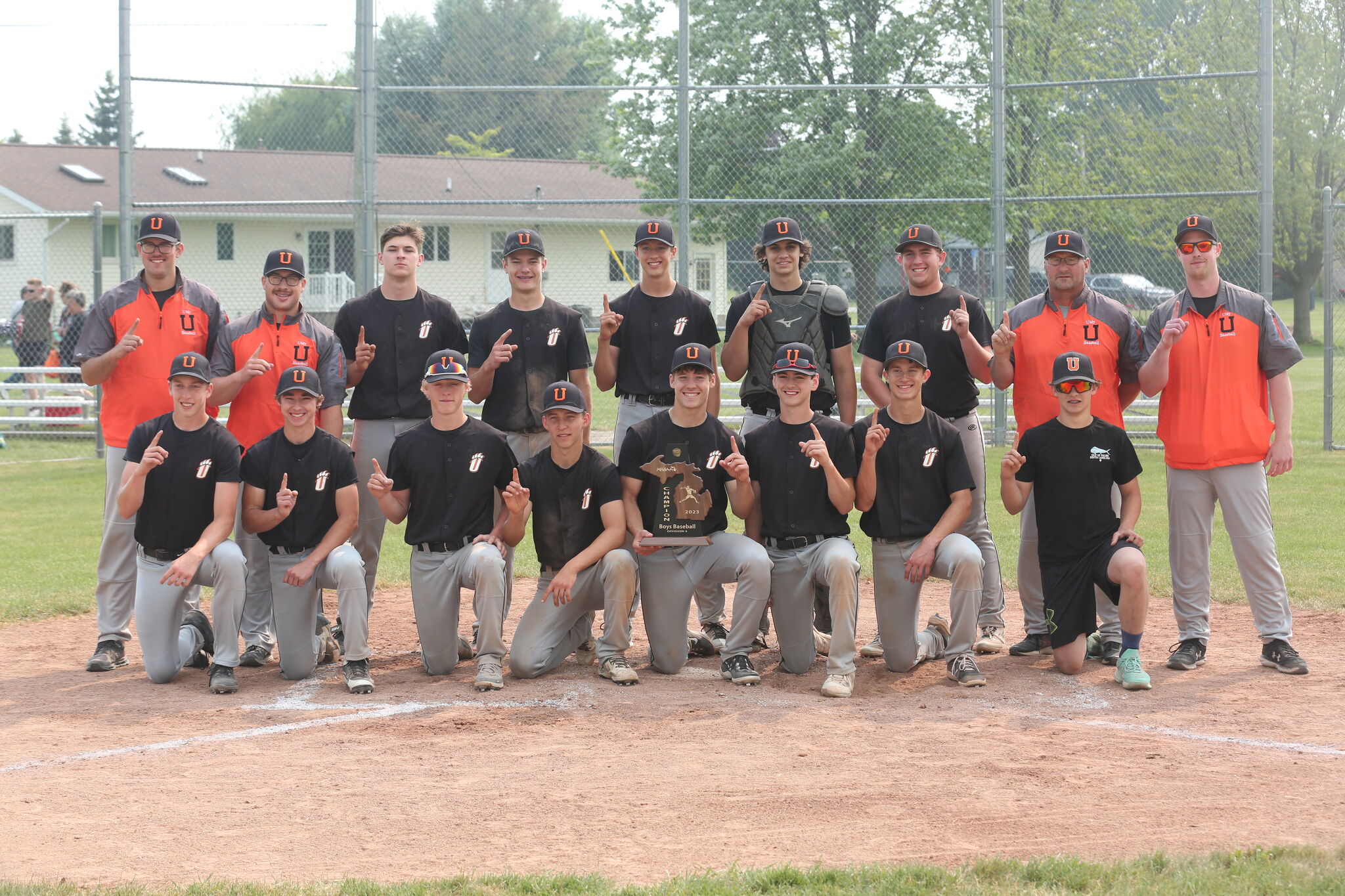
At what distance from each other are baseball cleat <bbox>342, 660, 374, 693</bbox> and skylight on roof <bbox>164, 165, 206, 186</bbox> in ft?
52.3

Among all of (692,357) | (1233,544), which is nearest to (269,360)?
(692,357)

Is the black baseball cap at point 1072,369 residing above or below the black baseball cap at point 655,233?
below

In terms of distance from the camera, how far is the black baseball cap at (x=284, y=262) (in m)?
7.00

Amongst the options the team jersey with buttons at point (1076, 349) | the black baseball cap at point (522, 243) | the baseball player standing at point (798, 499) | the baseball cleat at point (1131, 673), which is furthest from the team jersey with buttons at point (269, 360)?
the baseball cleat at point (1131, 673)

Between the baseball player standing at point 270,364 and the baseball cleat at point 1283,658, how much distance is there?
510 centimetres

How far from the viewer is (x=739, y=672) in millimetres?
6422

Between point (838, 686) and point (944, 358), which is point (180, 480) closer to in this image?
point (838, 686)

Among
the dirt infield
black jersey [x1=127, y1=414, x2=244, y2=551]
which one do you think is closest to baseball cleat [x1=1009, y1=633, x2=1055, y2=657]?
the dirt infield

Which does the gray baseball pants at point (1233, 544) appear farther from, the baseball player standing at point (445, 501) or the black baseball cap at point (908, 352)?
the baseball player standing at point (445, 501)

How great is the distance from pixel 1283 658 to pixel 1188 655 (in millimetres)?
452

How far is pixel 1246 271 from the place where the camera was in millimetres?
14297

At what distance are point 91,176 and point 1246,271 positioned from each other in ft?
99.9

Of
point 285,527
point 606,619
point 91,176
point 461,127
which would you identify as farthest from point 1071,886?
point 91,176

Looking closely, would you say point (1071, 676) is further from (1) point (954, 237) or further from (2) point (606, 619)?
(1) point (954, 237)
